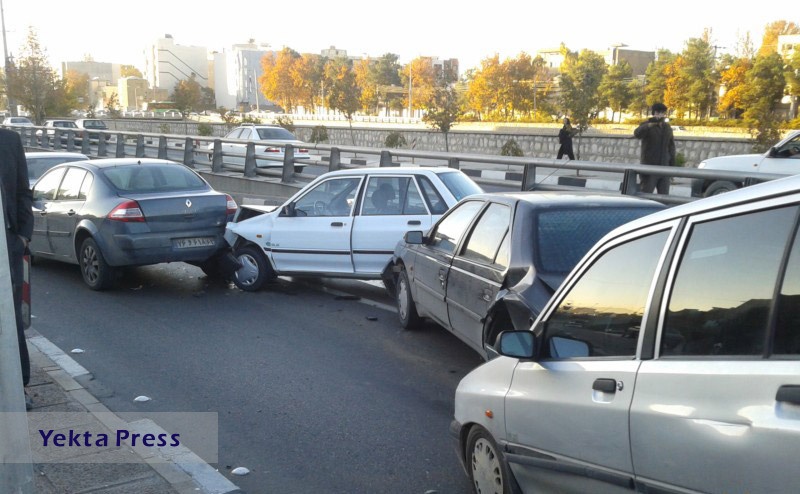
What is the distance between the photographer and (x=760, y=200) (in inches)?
94.3

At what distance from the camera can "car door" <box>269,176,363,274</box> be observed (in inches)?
386

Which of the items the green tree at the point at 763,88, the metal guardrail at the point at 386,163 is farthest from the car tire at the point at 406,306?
the green tree at the point at 763,88

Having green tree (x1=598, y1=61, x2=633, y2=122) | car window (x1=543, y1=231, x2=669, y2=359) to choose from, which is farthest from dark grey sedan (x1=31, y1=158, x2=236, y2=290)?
green tree (x1=598, y1=61, x2=633, y2=122)

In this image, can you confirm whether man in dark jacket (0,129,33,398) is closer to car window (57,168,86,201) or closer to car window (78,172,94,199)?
car window (78,172,94,199)

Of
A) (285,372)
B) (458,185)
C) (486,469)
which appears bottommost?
(285,372)

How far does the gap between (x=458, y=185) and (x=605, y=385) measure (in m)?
6.74

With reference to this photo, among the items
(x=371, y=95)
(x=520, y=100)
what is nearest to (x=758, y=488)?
(x=520, y=100)

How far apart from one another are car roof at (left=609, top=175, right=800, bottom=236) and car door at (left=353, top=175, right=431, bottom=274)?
6.48 meters

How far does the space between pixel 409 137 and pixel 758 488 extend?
43.7 m

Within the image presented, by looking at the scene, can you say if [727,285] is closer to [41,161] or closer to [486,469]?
[486,469]

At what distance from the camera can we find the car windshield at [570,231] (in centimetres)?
564

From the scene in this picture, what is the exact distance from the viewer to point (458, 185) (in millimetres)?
9594

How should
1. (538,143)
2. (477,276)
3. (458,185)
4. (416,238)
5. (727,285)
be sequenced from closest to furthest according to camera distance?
(727,285)
(477,276)
(416,238)
(458,185)
(538,143)

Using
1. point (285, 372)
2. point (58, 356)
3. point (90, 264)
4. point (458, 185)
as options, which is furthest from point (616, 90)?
point (58, 356)
